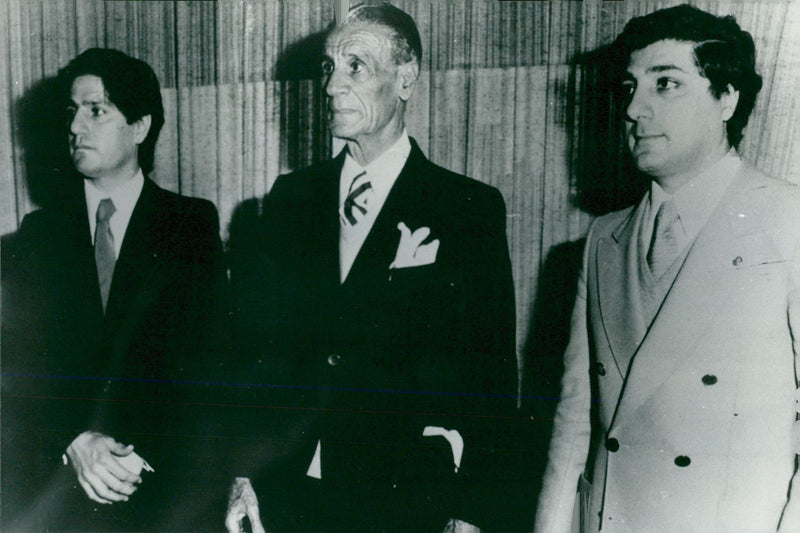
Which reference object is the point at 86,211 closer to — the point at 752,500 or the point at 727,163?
the point at 727,163

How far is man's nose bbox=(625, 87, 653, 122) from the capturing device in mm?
1242

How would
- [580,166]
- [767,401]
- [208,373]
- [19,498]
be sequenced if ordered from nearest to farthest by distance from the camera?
[767,401], [580,166], [208,373], [19,498]

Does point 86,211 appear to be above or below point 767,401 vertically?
above

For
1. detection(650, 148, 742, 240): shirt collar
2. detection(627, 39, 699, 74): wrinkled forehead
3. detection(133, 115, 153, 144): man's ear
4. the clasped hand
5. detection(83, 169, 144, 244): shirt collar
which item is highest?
detection(627, 39, 699, 74): wrinkled forehead

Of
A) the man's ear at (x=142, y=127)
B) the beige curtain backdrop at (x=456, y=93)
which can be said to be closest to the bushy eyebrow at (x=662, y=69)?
the beige curtain backdrop at (x=456, y=93)

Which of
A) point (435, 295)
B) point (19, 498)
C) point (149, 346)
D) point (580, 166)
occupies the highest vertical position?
point (580, 166)

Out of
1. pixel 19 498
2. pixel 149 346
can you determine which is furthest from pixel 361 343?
pixel 19 498

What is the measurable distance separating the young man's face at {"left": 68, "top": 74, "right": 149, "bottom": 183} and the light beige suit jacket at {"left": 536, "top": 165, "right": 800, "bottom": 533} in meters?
1.03

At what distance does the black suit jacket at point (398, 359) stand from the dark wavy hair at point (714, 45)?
39 cm

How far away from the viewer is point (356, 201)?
142cm

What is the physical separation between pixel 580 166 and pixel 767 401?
52cm

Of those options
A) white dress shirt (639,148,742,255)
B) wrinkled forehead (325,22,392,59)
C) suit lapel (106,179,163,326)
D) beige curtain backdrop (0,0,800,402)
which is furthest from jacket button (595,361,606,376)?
suit lapel (106,179,163,326)

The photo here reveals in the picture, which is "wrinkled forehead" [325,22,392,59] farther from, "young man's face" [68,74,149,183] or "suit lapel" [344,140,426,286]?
"young man's face" [68,74,149,183]

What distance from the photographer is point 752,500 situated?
1.21 meters
